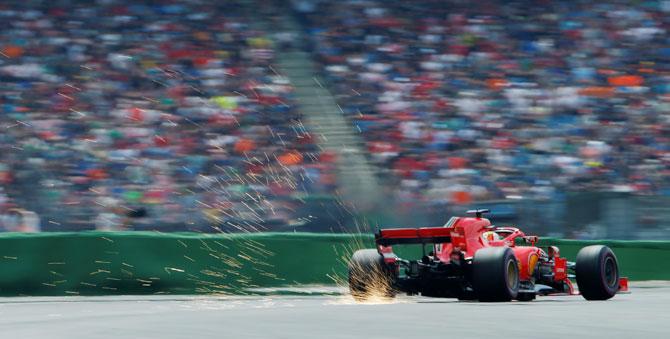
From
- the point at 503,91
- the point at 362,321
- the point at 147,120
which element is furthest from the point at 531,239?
the point at 147,120

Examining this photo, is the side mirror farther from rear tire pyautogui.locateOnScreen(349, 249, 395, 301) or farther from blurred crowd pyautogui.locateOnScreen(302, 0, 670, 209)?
blurred crowd pyautogui.locateOnScreen(302, 0, 670, 209)

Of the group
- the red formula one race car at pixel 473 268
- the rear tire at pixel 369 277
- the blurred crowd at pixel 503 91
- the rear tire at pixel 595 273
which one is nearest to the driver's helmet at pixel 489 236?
the red formula one race car at pixel 473 268

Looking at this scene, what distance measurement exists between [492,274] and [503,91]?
29.0 feet

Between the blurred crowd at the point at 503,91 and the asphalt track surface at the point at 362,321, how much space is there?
5.52 metres

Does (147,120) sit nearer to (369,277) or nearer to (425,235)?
(369,277)

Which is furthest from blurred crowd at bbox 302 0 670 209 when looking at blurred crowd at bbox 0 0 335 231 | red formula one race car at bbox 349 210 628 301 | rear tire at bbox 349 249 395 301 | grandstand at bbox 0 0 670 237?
rear tire at bbox 349 249 395 301

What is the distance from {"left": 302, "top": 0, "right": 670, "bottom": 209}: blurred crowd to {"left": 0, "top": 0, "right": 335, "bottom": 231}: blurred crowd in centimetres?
131

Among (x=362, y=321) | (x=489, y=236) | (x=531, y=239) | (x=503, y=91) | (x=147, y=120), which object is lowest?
(x=531, y=239)

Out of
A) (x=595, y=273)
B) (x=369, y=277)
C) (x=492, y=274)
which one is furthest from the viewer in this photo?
(x=595, y=273)

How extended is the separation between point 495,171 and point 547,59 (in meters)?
3.55

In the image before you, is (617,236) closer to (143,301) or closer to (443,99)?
(443,99)

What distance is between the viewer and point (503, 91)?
69.1ft

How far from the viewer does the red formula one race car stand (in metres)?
12.7

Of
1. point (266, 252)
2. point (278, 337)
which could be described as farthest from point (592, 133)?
point (278, 337)
